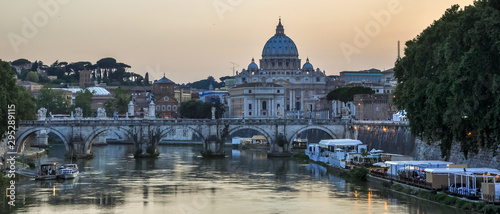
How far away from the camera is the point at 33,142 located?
94062mm

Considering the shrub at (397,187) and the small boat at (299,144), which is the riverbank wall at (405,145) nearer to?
the shrub at (397,187)

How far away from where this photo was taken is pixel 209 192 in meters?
48.7

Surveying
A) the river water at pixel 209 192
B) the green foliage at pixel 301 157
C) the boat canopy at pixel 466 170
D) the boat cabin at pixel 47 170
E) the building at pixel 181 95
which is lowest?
the river water at pixel 209 192

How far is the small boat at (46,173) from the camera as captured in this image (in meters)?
54.5

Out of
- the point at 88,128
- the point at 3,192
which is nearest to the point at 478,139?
the point at 3,192

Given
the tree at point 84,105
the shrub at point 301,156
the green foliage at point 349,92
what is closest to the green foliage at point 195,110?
the tree at point 84,105

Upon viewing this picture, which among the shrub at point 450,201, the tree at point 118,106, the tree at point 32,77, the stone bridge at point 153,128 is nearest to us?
the shrub at point 450,201

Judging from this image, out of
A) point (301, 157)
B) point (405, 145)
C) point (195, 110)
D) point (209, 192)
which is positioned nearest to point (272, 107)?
point (195, 110)

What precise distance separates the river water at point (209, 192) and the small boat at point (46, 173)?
103cm

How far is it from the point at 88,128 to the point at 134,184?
26.1m

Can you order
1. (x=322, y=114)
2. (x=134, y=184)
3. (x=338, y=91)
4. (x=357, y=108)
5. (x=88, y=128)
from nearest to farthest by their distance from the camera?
1. (x=134, y=184)
2. (x=88, y=128)
3. (x=357, y=108)
4. (x=338, y=91)
5. (x=322, y=114)

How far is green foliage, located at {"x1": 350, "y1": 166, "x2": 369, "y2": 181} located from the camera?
53281mm

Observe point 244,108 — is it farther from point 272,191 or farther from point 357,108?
point 272,191

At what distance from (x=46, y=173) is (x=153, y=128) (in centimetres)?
2496
